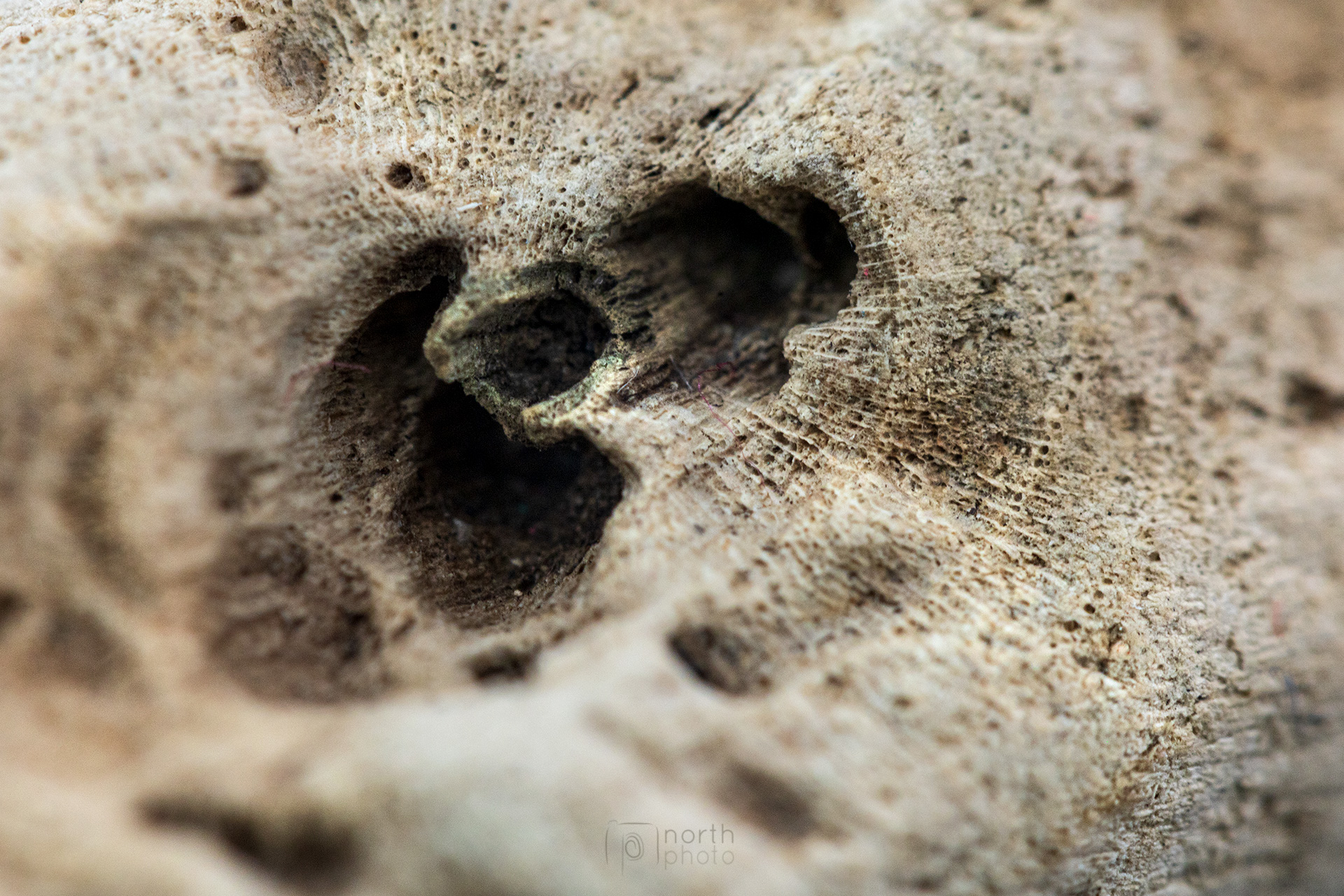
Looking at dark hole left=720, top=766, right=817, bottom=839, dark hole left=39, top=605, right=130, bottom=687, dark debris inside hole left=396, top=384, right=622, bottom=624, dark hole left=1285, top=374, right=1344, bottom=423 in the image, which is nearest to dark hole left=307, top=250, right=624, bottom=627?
dark debris inside hole left=396, top=384, right=622, bottom=624

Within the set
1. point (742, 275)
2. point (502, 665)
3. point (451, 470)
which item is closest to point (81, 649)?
point (502, 665)

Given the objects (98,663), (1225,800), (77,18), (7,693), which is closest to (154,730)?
(98,663)

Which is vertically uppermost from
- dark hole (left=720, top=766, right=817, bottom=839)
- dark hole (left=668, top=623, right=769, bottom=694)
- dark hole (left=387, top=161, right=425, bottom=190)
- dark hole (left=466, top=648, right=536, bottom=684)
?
dark hole (left=387, top=161, right=425, bottom=190)

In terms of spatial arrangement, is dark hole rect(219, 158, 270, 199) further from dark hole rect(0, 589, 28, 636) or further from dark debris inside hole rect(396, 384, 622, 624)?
dark hole rect(0, 589, 28, 636)

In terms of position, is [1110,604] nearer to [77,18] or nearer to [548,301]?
[548,301]

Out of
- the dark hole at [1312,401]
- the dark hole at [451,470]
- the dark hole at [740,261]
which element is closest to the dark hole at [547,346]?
the dark hole at [451,470]

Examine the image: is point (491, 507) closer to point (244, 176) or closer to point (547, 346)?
point (547, 346)
